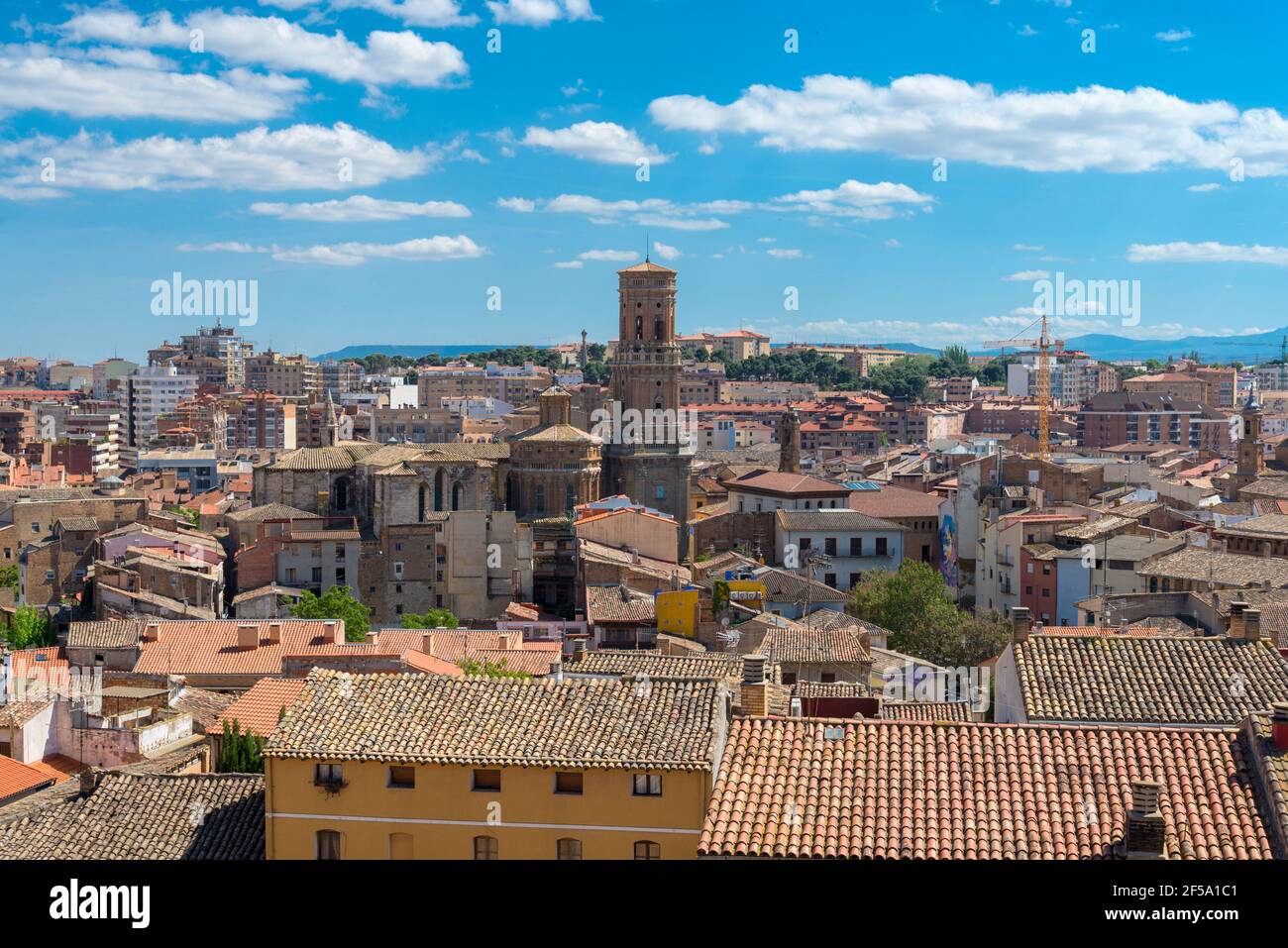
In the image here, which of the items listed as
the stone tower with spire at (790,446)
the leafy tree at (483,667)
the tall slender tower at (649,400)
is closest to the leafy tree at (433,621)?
the leafy tree at (483,667)

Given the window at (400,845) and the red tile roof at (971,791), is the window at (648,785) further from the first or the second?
the window at (400,845)

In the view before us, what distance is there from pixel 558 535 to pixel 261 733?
2487 cm

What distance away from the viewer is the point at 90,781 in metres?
16.5

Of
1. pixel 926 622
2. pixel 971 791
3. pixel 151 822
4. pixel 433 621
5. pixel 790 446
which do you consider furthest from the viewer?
pixel 790 446

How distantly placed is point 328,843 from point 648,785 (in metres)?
2.62

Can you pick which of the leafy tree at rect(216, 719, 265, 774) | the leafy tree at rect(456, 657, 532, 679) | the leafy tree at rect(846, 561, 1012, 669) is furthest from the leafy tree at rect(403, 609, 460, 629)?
the leafy tree at rect(216, 719, 265, 774)

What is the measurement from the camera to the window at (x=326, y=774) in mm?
12398

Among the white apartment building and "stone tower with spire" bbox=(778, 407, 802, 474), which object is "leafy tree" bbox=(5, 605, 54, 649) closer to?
"stone tower with spire" bbox=(778, 407, 802, 474)

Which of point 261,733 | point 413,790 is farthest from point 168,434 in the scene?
point 413,790

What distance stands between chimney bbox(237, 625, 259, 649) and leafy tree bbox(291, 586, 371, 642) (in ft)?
11.8

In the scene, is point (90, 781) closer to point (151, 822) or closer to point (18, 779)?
point (151, 822)

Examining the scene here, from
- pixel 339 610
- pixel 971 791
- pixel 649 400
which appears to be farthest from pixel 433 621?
pixel 971 791
